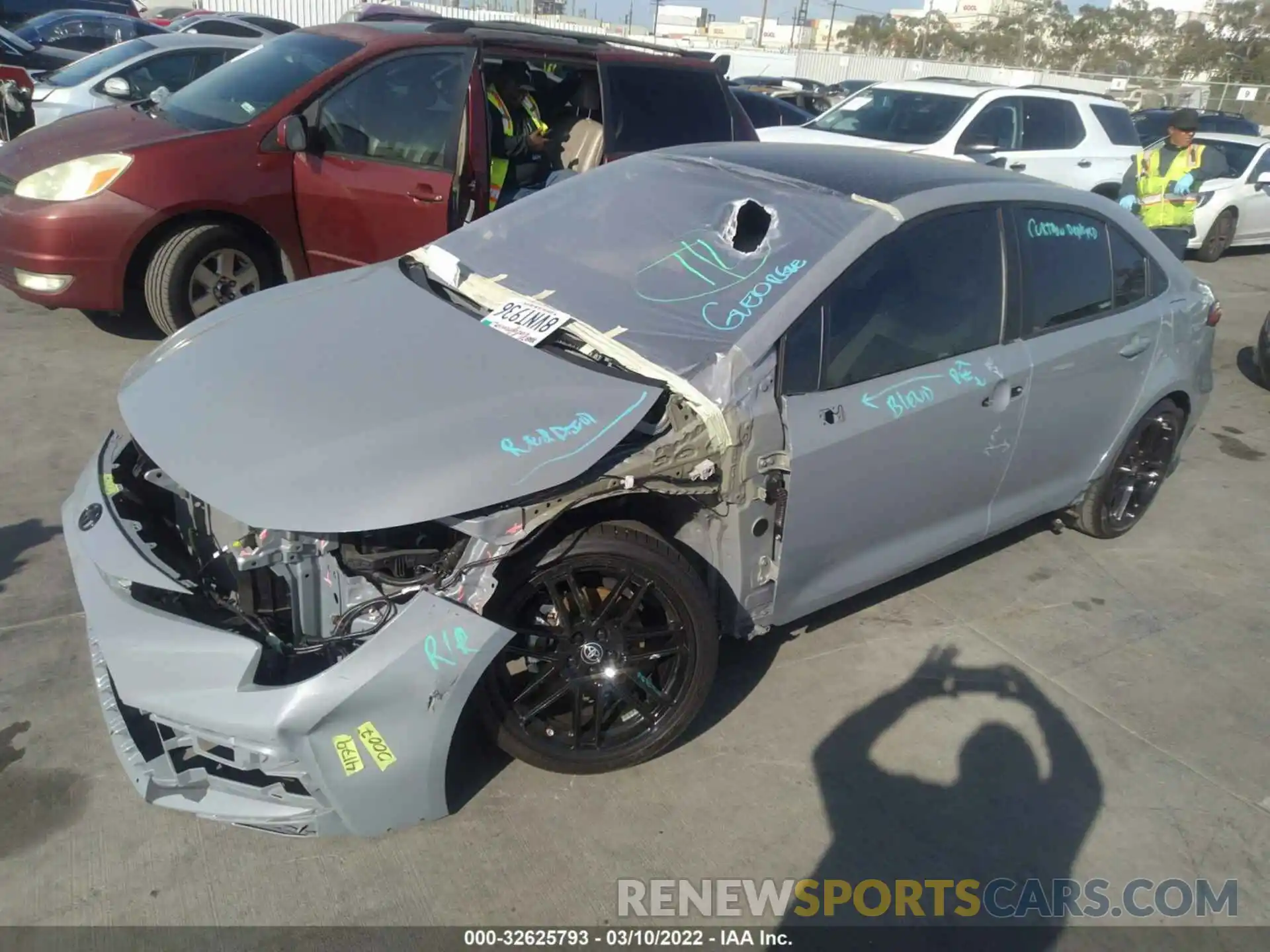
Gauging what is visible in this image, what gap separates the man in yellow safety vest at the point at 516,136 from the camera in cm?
622

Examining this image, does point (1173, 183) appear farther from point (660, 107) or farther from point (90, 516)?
point (90, 516)

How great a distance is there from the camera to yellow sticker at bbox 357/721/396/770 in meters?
2.46

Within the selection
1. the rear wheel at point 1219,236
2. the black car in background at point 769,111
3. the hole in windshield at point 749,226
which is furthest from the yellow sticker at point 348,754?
the rear wheel at point 1219,236

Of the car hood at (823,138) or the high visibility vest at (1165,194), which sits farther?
the car hood at (823,138)

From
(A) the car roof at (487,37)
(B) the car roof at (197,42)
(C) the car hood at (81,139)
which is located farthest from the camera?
(B) the car roof at (197,42)

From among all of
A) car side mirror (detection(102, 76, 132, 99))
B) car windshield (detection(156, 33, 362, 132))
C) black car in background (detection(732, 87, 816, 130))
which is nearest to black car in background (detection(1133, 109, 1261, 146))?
black car in background (detection(732, 87, 816, 130))

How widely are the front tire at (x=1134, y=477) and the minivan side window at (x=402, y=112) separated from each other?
3864 millimetres

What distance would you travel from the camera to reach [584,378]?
114 inches

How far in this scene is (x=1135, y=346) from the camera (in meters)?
4.23

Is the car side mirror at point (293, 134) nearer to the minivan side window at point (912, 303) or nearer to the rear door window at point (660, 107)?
the rear door window at point (660, 107)

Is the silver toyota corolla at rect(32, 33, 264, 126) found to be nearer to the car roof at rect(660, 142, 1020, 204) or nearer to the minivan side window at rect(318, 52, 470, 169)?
the minivan side window at rect(318, 52, 470, 169)

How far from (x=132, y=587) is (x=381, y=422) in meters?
0.80

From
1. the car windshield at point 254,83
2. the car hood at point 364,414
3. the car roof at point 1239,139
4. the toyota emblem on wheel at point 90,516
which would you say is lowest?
the toyota emblem on wheel at point 90,516

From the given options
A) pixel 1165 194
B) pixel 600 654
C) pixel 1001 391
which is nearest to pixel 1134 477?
pixel 1001 391
